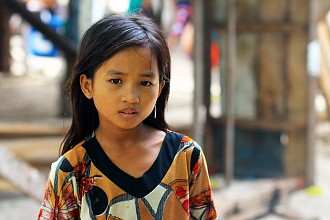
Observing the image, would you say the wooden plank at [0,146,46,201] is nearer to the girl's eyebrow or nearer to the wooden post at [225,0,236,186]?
the wooden post at [225,0,236,186]

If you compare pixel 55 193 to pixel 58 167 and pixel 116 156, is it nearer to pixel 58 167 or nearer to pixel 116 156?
pixel 58 167

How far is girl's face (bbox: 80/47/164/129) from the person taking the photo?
5.86ft

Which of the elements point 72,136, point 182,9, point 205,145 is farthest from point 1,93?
point 182,9

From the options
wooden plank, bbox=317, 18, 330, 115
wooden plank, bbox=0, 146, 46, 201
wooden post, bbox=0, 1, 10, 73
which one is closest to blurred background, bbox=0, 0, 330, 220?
wooden plank, bbox=317, 18, 330, 115

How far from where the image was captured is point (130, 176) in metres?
1.84

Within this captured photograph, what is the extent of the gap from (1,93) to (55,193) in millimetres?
7095

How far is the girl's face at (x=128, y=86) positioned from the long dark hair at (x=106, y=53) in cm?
3

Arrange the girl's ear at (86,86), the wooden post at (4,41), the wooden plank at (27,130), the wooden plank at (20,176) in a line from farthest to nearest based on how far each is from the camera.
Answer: the wooden post at (4,41) < the wooden plank at (27,130) < the wooden plank at (20,176) < the girl's ear at (86,86)

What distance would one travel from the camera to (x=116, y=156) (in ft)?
6.18

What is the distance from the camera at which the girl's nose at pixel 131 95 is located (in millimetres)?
1770

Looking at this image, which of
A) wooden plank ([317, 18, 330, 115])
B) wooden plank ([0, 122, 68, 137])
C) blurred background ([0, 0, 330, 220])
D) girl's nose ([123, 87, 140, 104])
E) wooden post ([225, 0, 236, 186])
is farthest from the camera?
wooden plank ([317, 18, 330, 115])

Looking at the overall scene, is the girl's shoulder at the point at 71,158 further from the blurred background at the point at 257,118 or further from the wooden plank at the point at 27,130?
the wooden plank at the point at 27,130

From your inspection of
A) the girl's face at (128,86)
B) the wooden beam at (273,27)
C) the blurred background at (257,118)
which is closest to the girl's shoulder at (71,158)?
the girl's face at (128,86)

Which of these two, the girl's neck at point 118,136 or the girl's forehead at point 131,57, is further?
the girl's neck at point 118,136
